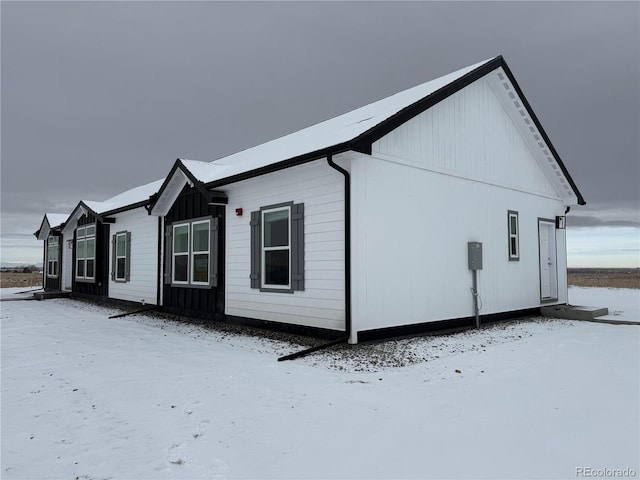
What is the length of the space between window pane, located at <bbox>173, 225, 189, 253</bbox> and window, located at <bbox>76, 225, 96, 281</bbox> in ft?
19.6

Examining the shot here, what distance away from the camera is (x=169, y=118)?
21953 millimetres

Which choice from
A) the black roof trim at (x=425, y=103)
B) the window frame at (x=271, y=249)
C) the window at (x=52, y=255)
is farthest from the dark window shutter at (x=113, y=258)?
the black roof trim at (x=425, y=103)

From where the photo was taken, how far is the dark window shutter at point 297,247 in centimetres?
727

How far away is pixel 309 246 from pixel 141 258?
7517mm

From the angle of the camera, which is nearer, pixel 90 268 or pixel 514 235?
pixel 514 235

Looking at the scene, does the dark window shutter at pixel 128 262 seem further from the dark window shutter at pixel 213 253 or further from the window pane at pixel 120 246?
the dark window shutter at pixel 213 253

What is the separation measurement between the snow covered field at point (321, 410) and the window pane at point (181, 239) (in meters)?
3.99

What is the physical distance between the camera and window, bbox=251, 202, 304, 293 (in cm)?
733

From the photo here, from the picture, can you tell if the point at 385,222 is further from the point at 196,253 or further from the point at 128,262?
the point at 128,262

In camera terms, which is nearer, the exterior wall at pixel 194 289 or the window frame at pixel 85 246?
the exterior wall at pixel 194 289

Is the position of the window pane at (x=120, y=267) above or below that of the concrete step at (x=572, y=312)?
above

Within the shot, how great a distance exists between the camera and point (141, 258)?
12578 millimetres

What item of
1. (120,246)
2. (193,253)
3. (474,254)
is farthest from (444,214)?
(120,246)

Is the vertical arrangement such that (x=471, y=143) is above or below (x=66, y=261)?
above
